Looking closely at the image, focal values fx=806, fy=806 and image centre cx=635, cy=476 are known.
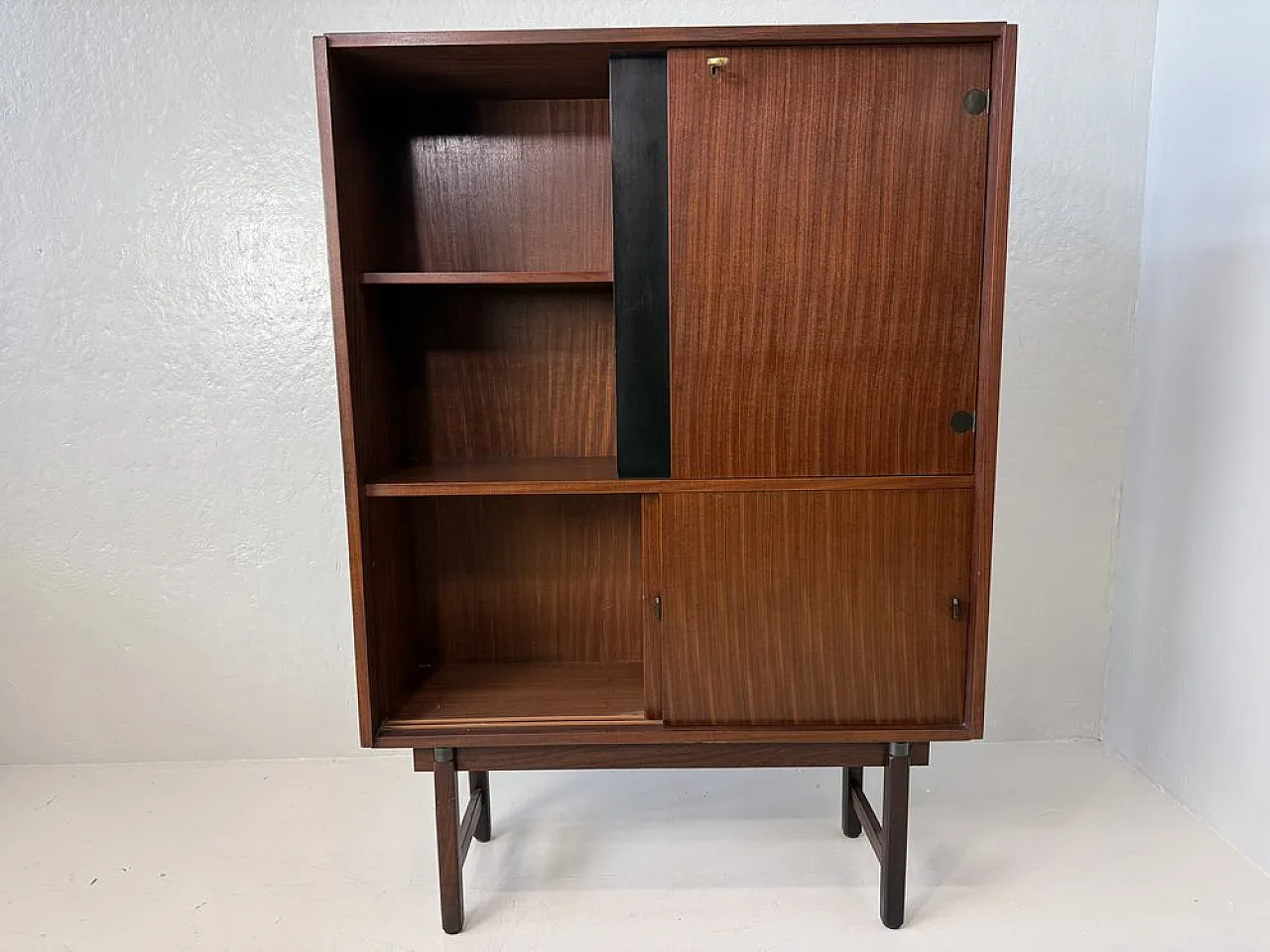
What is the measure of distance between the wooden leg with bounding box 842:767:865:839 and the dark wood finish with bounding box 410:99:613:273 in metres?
1.43

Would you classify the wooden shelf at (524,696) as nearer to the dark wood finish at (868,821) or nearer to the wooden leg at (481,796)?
the wooden leg at (481,796)

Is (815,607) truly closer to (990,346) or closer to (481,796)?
(990,346)

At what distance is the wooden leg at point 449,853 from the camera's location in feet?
5.65

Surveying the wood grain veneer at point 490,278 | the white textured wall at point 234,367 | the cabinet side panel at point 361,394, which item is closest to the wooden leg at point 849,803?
the white textured wall at point 234,367

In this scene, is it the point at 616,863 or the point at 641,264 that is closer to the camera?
the point at 641,264

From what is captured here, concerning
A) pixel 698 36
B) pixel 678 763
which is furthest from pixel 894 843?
pixel 698 36

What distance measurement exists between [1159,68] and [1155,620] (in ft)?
5.08

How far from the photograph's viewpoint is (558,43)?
4.81 ft

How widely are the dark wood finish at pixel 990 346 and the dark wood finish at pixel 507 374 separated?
0.86 metres

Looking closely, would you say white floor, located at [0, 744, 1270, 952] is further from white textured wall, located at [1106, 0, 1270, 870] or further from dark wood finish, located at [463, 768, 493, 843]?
white textured wall, located at [1106, 0, 1270, 870]

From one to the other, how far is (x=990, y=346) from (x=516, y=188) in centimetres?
113

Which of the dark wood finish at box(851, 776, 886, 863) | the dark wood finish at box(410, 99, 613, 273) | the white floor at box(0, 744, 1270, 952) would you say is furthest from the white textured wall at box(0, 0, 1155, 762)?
the dark wood finish at box(851, 776, 886, 863)

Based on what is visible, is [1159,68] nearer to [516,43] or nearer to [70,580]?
[516,43]

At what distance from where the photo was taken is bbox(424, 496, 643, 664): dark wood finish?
6.63 ft
